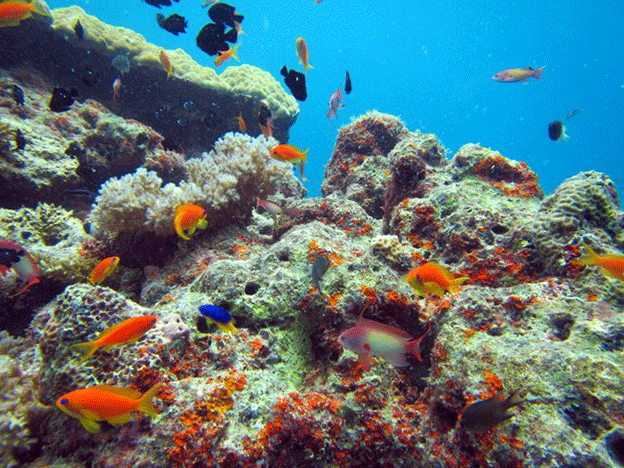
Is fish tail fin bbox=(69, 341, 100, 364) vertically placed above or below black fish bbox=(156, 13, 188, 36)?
below

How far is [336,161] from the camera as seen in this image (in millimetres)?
8625

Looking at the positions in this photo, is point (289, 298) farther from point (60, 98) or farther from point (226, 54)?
point (60, 98)

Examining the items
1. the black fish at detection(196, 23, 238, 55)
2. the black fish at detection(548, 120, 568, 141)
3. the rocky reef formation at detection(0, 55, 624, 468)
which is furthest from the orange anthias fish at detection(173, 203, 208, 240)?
the black fish at detection(548, 120, 568, 141)

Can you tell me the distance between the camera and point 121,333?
238cm

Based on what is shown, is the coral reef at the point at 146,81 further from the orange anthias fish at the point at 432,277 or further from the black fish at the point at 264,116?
the orange anthias fish at the point at 432,277

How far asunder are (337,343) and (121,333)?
176cm

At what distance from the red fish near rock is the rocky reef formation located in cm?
38

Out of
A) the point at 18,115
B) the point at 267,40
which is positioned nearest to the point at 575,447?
the point at 18,115

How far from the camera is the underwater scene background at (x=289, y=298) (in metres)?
2.31

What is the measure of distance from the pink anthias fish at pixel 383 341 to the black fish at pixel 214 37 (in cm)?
578

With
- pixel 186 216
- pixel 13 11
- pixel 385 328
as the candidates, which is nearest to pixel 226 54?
pixel 13 11

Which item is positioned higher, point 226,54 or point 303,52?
point 303,52

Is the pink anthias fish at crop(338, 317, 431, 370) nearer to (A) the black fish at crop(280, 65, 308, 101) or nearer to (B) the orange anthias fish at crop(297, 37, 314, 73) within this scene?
(A) the black fish at crop(280, 65, 308, 101)

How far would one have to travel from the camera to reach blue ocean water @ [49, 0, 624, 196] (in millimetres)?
94062
